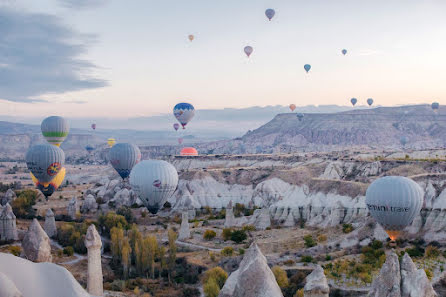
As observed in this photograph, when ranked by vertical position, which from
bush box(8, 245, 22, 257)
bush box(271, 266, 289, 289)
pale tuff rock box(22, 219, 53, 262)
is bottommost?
bush box(271, 266, 289, 289)

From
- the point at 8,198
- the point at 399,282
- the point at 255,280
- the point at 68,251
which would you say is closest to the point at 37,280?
the point at 255,280

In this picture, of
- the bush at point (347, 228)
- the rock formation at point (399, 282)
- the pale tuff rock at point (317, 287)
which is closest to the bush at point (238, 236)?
the bush at point (347, 228)

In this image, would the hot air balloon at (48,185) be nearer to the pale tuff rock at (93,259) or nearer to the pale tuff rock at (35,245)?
the pale tuff rock at (35,245)

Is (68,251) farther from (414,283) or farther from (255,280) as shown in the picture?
(414,283)

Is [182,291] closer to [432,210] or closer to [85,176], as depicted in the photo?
[432,210]

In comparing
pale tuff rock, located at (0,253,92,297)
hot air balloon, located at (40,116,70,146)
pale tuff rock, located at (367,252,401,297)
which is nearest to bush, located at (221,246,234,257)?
pale tuff rock, located at (367,252,401,297)

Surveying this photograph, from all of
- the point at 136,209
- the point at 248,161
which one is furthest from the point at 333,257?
the point at 248,161

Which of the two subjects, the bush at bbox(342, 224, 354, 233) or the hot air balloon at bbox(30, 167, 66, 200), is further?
the hot air balloon at bbox(30, 167, 66, 200)

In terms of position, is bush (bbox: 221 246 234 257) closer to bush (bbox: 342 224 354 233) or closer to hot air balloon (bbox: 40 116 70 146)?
bush (bbox: 342 224 354 233)
